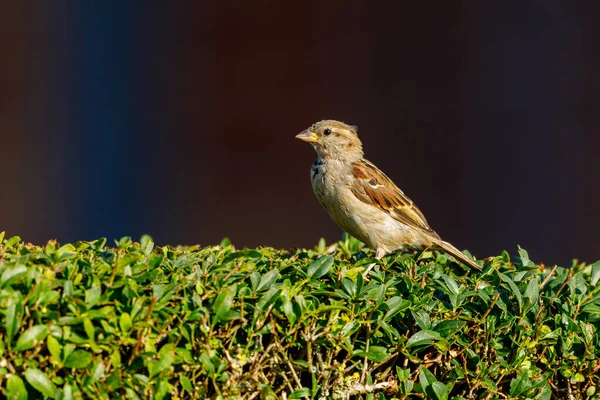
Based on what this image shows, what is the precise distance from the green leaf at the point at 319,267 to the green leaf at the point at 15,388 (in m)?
1.11

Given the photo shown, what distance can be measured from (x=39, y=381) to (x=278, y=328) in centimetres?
83

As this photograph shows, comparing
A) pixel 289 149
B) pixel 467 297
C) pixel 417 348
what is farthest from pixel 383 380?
pixel 289 149

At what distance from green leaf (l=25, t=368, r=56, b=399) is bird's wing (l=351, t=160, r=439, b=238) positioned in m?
2.96

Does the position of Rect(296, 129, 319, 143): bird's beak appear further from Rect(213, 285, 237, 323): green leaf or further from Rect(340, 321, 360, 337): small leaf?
Rect(213, 285, 237, 323): green leaf

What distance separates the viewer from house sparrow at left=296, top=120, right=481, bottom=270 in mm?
5070

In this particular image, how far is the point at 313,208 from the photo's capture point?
388 inches

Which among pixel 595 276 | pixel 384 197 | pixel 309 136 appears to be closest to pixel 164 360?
pixel 595 276

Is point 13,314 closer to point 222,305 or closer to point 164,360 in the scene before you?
point 164,360

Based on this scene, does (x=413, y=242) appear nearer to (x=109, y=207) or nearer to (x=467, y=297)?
(x=467, y=297)

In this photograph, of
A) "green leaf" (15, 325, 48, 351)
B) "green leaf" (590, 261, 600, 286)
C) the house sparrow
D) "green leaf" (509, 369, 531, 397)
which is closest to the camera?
"green leaf" (15, 325, 48, 351)

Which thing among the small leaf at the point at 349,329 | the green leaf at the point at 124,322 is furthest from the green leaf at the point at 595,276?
the green leaf at the point at 124,322

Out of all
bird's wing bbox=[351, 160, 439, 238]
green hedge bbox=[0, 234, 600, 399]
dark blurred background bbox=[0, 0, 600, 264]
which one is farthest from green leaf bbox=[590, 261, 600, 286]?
dark blurred background bbox=[0, 0, 600, 264]

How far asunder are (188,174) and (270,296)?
7.04 meters

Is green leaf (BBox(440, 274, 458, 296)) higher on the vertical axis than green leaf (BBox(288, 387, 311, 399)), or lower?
higher
